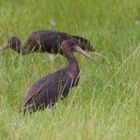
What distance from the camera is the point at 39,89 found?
6902 mm

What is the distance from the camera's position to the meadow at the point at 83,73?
585cm

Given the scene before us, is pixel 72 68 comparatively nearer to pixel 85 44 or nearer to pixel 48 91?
pixel 48 91

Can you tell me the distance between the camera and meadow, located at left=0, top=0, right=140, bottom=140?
5.85 metres

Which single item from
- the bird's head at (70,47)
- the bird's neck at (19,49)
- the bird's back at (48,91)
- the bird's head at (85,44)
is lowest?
the bird's neck at (19,49)

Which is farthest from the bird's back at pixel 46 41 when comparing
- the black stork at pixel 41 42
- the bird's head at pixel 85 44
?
the bird's head at pixel 85 44

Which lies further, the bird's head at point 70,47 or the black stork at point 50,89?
the bird's head at point 70,47

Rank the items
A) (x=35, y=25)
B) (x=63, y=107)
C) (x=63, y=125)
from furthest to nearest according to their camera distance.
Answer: (x=35, y=25) → (x=63, y=107) → (x=63, y=125)

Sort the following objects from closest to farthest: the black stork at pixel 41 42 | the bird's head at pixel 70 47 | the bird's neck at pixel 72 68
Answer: the bird's neck at pixel 72 68
the bird's head at pixel 70 47
the black stork at pixel 41 42

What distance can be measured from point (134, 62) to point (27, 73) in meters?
0.99

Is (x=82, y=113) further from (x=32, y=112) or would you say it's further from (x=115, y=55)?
(x=115, y=55)

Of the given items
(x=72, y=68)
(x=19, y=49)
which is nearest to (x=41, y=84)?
(x=72, y=68)

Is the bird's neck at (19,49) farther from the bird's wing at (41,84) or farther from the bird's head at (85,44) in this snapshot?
the bird's wing at (41,84)

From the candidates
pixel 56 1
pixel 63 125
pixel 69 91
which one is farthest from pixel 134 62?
pixel 56 1

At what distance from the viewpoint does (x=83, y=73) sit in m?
7.84
